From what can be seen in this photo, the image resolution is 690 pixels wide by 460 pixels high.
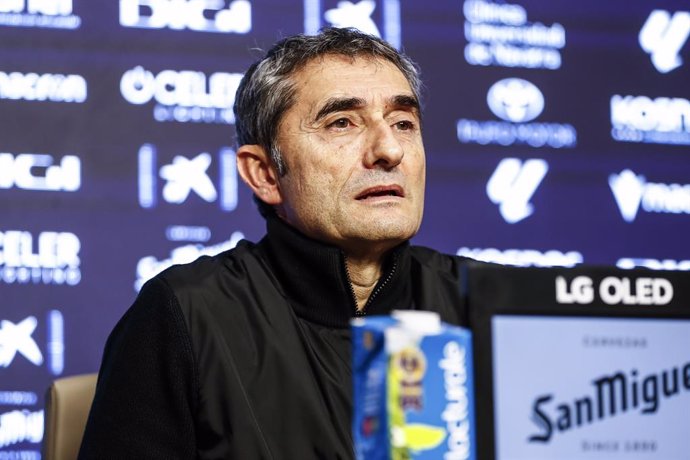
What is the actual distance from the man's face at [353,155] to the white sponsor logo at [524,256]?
75 cm

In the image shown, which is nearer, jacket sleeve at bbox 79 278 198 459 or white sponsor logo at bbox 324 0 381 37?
jacket sleeve at bbox 79 278 198 459

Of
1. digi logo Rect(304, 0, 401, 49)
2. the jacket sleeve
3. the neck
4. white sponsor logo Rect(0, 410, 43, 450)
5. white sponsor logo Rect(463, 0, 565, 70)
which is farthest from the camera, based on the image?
white sponsor logo Rect(463, 0, 565, 70)

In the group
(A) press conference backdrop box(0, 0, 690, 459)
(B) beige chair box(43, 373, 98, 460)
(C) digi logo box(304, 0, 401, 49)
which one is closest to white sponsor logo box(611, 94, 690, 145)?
(A) press conference backdrop box(0, 0, 690, 459)

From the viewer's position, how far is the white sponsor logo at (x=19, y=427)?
193cm

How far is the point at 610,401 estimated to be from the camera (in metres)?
0.67

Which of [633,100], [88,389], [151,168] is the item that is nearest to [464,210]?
[633,100]

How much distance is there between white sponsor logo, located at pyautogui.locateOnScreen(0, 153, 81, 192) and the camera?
6.62ft

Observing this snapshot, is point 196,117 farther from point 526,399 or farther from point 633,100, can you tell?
point 526,399

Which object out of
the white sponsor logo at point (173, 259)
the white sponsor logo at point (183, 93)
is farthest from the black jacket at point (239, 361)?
the white sponsor logo at point (183, 93)

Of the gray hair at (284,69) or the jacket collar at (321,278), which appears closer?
the jacket collar at (321,278)

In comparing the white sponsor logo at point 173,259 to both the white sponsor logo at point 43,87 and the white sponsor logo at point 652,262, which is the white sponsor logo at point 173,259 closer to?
the white sponsor logo at point 43,87

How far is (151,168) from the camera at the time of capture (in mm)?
2096

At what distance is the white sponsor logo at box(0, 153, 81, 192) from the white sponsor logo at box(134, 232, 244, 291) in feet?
0.65

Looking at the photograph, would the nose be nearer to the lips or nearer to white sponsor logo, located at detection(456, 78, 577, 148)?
the lips
